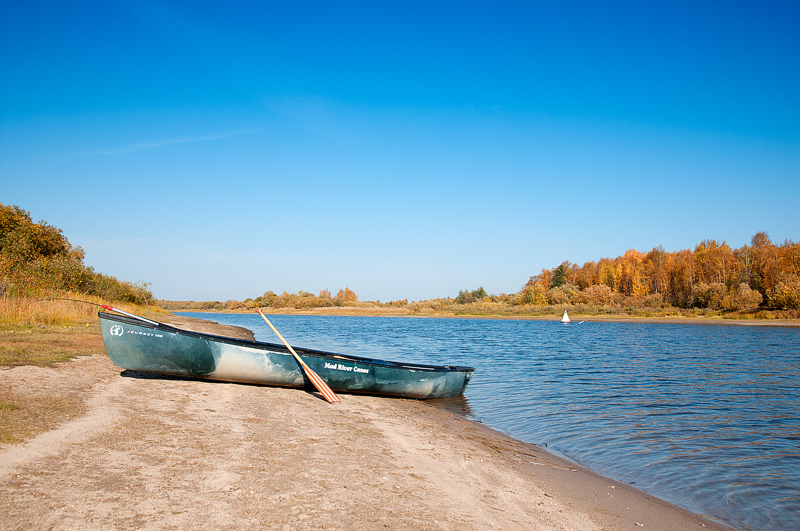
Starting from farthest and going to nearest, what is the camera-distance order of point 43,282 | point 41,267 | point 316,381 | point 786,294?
1. point 786,294
2. point 41,267
3. point 43,282
4. point 316,381

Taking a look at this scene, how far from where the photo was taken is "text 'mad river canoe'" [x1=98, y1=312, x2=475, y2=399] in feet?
31.1

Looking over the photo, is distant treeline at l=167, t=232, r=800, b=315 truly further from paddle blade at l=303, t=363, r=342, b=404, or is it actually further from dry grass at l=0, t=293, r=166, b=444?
dry grass at l=0, t=293, r=166, b=444

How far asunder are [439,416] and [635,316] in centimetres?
7365

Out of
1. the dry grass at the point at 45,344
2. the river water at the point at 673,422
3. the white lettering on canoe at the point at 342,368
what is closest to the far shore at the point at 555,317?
the river water at the point at 673,422

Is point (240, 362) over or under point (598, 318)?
over

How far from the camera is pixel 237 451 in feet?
18.5

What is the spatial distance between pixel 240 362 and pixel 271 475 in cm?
566

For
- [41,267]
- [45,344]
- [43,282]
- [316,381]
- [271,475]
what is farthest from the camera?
[41,267]

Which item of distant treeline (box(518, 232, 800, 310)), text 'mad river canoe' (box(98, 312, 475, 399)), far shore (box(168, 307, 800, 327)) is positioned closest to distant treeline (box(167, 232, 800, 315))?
distant treeline (box(518, 232, 800, 310))

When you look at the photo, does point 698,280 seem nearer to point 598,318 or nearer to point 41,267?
point 598,318

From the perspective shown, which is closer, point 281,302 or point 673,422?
point 673,422

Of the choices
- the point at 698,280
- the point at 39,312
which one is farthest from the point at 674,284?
the point at 39,312

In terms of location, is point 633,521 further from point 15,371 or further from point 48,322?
point 48,322

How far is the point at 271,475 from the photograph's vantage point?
16.0 ft
